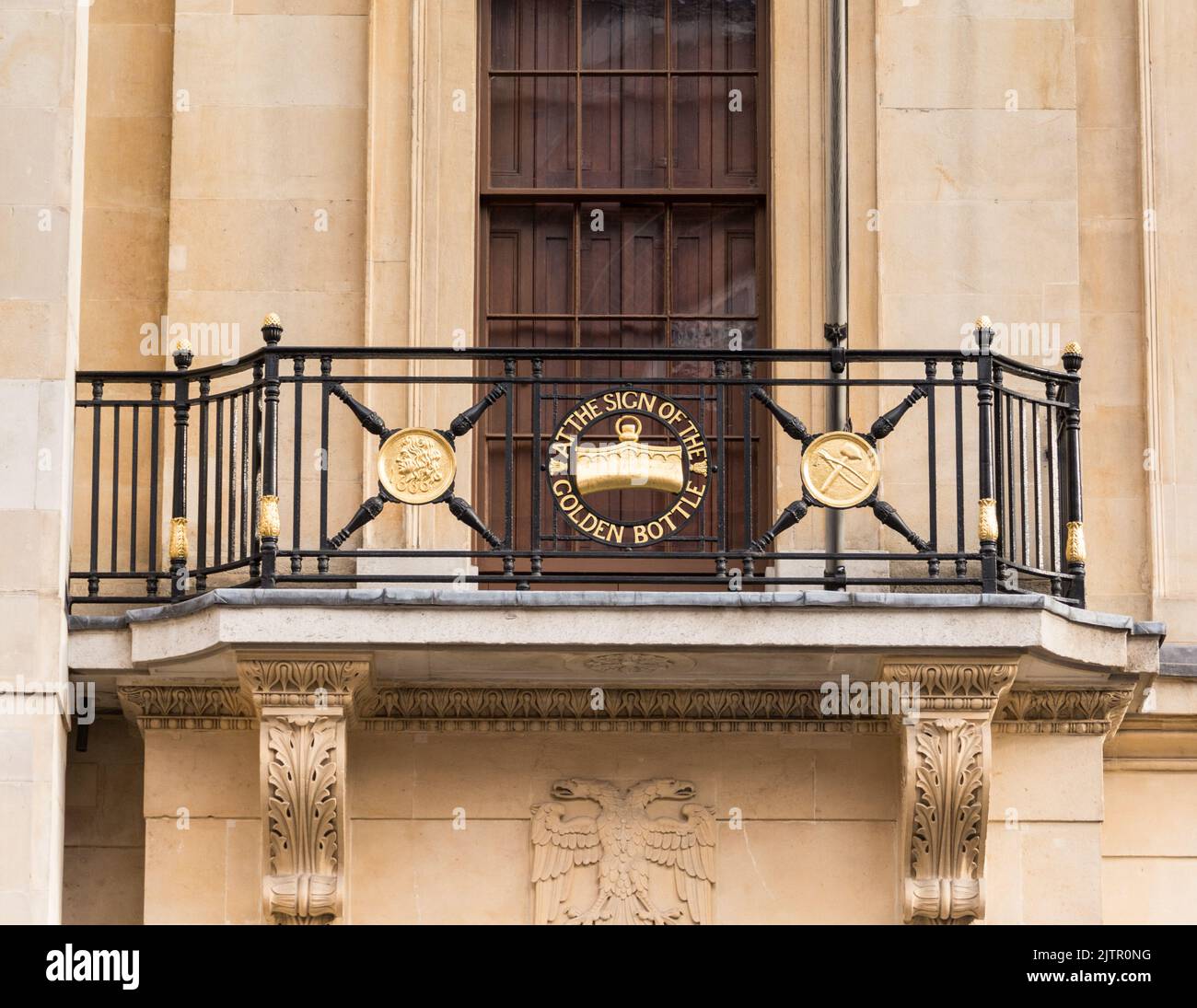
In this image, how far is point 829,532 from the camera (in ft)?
50.8

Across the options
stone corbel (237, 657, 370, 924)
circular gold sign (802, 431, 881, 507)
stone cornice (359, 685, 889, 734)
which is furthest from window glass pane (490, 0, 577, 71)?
stone corbel (237, 657, 370, 924)

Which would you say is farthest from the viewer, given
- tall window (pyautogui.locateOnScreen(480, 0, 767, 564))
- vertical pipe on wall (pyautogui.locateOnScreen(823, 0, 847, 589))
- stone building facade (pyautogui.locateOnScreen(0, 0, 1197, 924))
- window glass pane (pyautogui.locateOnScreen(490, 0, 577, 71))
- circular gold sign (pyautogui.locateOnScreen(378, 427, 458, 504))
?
window glass pane (pyautogui.locateOnScreen(490, 0, 577, 71))

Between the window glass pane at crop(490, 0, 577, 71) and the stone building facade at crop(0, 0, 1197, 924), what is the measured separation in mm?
20

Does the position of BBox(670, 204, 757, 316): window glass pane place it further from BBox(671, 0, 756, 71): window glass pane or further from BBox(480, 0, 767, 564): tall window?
BBox(671, 0, 756, 71): window glass pane

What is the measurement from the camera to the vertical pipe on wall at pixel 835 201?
615 inches

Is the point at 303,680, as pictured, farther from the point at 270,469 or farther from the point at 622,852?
the point at 622,852

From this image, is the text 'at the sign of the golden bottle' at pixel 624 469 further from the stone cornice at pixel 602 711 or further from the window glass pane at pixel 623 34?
the window glass pane at pixel 623 34

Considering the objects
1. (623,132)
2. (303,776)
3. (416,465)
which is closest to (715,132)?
(623,132)

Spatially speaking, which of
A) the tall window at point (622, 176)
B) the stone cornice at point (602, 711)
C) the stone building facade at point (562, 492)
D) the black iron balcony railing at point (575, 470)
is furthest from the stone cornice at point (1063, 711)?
the tall window at point (622, 176)

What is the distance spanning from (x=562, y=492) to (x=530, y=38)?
118 inches

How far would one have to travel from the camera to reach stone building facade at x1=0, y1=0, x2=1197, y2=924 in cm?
1430

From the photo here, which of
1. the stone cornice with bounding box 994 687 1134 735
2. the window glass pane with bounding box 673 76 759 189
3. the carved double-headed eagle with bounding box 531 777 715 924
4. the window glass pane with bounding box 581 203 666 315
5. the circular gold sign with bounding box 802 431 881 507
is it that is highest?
the window glass pane with bounding box 673 76 759 189

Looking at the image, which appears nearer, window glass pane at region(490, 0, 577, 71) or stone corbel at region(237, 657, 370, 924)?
stone corbel at region(237, 657, 370, 924)
